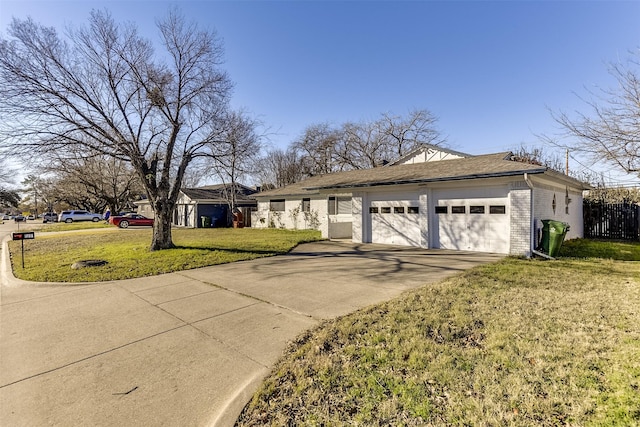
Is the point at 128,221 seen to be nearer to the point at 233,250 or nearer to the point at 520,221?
the point at 233,250

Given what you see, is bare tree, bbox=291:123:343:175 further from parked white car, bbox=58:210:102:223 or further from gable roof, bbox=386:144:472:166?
parked white car, bbox=58:210:102:223

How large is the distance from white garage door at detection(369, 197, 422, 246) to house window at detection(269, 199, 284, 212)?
10675 millimetres

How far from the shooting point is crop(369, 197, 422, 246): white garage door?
39.4 ft

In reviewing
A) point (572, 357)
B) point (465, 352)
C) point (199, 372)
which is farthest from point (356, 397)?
point (572, 357)

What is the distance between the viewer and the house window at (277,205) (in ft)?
75.0

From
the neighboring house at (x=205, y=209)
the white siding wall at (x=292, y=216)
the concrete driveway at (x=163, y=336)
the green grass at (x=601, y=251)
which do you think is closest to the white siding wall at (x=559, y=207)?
the green grass at (x=601, y=251)

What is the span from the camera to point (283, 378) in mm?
3049

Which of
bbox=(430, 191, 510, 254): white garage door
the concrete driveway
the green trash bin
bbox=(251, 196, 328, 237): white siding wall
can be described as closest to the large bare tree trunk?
the concrete driveway

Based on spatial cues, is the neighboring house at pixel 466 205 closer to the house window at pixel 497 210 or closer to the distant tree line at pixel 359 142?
the house window at pixel 497 210

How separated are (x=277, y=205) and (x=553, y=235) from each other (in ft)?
57.3

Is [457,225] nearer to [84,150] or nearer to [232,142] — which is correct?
[232,142]

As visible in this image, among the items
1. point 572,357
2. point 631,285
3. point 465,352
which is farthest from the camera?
point 631,285

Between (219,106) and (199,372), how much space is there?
11926 millimetres

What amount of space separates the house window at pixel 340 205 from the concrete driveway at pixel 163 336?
9255 millimetres
